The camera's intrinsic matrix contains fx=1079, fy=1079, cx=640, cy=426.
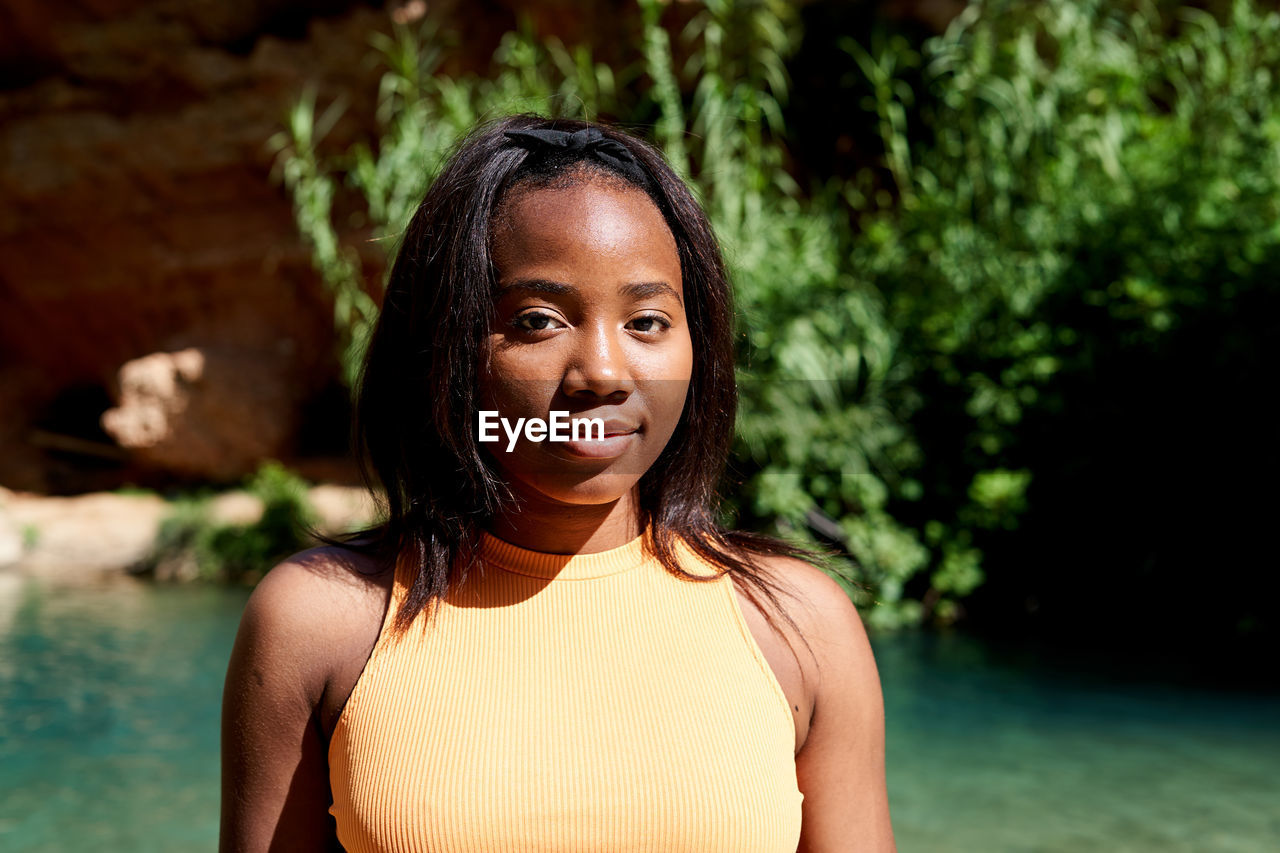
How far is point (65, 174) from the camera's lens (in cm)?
1098

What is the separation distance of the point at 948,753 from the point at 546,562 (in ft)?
12.2

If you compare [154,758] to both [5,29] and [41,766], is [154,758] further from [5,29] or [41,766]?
[5,29]

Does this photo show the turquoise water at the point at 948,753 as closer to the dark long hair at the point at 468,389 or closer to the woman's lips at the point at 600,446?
the dark long hair at the point at 468,389

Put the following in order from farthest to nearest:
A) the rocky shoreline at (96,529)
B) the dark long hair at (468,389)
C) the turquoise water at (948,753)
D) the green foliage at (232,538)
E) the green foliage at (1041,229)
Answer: the rocky shoreline at (96,529), the green foliage at (232,538), the green foliage at (1041,229), the turquoise water at (948,753), the dark long hair at (468,389)

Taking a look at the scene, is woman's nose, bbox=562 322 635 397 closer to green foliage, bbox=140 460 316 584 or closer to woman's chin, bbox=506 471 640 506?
woman's chin, bbox=506 471 640 506

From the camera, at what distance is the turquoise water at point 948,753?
372 cm

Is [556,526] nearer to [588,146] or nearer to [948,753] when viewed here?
[588,146]

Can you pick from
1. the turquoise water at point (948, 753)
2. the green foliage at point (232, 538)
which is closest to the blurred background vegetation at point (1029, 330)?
the turquoise water at point (948, 753)

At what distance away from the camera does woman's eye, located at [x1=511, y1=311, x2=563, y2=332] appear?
1.05m

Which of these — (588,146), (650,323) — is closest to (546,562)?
(650,323)

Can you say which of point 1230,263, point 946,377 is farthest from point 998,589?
Answer: point 1230,263

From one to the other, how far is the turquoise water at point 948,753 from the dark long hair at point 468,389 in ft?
9.12

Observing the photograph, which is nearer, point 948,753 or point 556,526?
point 556,526

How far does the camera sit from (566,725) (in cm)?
103
